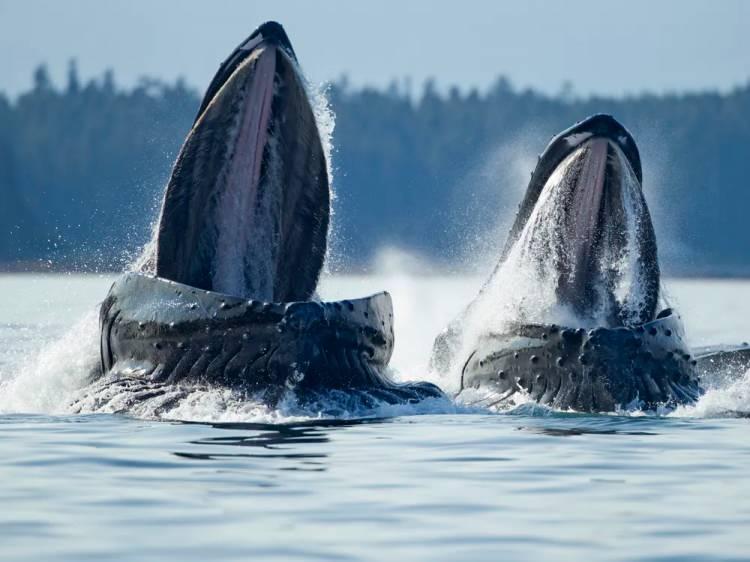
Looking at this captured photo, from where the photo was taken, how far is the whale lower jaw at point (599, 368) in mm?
13836

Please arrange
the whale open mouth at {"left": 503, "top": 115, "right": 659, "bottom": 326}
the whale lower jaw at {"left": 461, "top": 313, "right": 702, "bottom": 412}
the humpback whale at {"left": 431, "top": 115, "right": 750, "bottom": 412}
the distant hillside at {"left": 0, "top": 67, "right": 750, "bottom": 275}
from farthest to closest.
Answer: the distant hillside at {"left": 0, "top": 67, "right": 750, "bottom": 275} < the whale open mouth at {"left": 503, "top": 115, "right": 659, "bottom": 326} < the humpback whale at {"left": 431, "top": 115, "right": 750, "bottom": 412} < the whale lower jaw at {"left": 461, "top": 313, "right": 702, "bottom": 412}

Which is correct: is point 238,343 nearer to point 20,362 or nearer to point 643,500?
point 643,500

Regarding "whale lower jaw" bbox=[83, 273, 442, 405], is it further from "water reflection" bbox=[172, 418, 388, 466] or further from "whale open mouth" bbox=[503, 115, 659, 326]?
"whale open mouth" bbox=[503, 115, 659, 326]

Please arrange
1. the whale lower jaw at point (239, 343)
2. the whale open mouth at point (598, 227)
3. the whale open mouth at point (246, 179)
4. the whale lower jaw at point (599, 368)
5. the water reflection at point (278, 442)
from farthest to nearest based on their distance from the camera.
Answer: the whale open mouth at point (598, 227) < the whale lower jaw at point (599, 368) < the whale open mouth at point (246, 179) < the whale lower jaw at point (239, 343) < the water reflection at point (278, 442)

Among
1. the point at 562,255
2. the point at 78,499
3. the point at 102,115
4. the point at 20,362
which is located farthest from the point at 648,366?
the point at 102,115

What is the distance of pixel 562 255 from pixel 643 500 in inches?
208

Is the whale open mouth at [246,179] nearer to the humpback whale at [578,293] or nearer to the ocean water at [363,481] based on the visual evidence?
the ocean water at [363,481]

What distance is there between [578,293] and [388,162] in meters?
116

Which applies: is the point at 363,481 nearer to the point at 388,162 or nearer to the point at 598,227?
the point at 598,227

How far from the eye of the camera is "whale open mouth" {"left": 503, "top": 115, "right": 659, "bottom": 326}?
1473 centimetres

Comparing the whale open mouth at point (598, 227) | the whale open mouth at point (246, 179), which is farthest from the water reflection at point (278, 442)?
the whale open mouth at point (598, 227)

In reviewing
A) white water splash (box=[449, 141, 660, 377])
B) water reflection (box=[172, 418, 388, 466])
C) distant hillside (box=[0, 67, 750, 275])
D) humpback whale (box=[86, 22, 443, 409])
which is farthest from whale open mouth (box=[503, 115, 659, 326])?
distant hillside (box=[0, 67, 750, 275])

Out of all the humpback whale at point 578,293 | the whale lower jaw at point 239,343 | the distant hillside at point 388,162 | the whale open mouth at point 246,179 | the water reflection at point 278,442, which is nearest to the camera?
the water reflection at point 278,442

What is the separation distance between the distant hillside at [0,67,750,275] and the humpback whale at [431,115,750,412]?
92.6 meters
